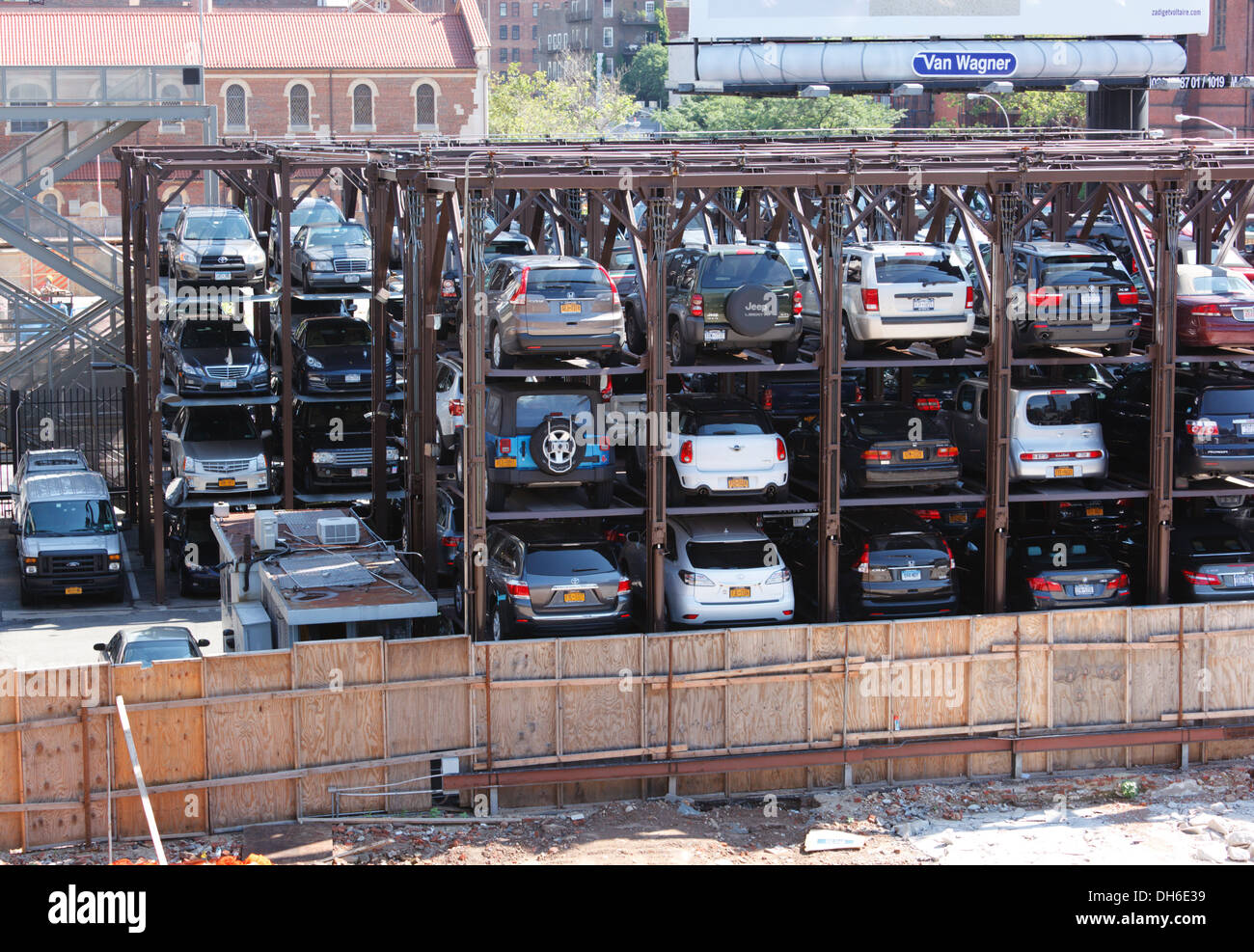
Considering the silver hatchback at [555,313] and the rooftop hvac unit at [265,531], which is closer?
the silver hatchback at [555,313]

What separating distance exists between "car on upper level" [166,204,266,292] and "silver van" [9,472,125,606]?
15.0 ft

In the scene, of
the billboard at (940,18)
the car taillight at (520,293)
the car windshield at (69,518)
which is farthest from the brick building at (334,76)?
the car taillight at (520,293)

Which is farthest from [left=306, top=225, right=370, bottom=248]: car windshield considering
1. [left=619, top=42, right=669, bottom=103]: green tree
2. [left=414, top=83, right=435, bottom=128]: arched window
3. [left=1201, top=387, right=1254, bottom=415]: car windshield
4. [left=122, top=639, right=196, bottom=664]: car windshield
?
[left=619, top=42, right=669, bottom=103]: green tree

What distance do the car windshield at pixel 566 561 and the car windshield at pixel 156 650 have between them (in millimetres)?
4559

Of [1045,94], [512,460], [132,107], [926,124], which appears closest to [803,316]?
[512,460]

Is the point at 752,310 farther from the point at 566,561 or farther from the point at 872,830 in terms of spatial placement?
the point at 872,830

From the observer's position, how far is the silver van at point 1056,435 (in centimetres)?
2280

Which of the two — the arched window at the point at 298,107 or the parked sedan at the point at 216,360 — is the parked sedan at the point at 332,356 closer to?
the parked sedan at the point at 216,360

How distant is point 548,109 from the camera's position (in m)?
88.1

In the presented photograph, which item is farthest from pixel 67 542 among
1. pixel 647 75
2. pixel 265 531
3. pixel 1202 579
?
pixel 647 75

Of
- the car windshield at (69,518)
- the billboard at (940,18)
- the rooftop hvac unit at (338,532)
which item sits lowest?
the car windshield at (69,518)

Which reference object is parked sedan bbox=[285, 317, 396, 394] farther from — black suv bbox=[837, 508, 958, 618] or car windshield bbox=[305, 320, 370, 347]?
black suv bbox=[837, 508, 958, 618]

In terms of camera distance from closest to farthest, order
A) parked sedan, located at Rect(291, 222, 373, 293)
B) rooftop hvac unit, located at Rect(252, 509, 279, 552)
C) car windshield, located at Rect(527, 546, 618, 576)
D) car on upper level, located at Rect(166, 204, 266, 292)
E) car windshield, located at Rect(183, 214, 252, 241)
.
A: car windshield, located at Rect(527, 546, 618, 576) < rooftop hvac unit, located at Rect(252, 509, 279, 552) < car on upper level, located at Rect(166, 204, 266, 292) < car windshield, located at Rect(183, 214, 252, 241) < parked sedan, located at Rect(291, 222, 373, 293)

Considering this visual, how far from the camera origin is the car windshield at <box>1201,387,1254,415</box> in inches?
909
